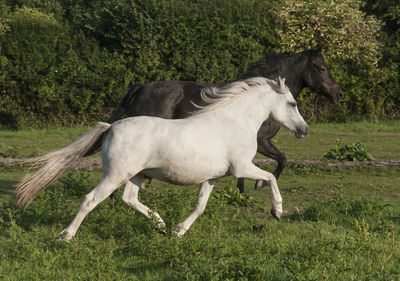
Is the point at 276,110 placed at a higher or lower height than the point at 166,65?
higher

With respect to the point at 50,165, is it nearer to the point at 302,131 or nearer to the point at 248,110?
the point at 248,110

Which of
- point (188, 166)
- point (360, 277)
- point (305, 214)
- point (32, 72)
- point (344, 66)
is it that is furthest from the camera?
point (344, 66)

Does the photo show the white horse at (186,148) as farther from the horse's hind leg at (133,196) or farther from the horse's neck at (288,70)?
the horse's neck at (288,70)

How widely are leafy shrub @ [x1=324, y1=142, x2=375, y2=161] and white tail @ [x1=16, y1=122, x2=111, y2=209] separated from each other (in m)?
7.42

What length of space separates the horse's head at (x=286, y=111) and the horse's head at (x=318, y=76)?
3475 mm

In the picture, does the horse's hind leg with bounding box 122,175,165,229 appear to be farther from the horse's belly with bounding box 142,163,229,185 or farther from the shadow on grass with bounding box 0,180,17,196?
the shadow on grass with bounding box 0,180,17,196

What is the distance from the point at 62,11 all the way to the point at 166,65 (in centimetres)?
1474

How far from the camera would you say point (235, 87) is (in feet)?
21.8

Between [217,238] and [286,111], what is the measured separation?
1785mm

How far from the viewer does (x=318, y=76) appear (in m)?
10.4

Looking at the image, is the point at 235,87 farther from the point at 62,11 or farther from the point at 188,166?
the point at 62,11

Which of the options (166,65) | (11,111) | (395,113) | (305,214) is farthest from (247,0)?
(305,214)

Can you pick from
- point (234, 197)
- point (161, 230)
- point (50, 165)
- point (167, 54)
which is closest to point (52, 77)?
point (167, 54)

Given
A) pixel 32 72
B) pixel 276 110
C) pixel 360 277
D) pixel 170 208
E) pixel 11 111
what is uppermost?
pixel 276 110
